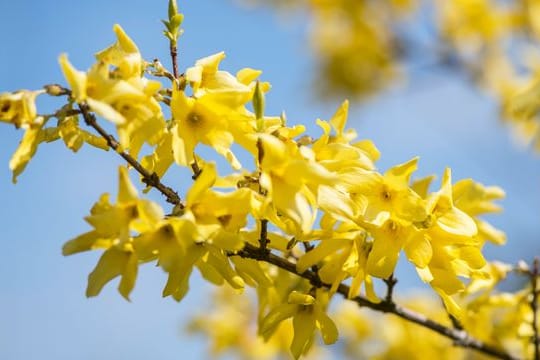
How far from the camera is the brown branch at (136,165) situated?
141cm

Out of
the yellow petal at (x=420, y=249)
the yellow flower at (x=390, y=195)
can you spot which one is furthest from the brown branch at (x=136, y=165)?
the yellow petal at (x=420, y=249)

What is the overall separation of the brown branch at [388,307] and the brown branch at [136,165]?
0.71ft

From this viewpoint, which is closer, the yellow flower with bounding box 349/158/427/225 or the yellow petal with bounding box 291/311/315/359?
the yellow flower with bounding box 349/158/427/225

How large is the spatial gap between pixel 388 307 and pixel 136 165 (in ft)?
3.04

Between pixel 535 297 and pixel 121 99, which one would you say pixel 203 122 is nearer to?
pixel 121 99

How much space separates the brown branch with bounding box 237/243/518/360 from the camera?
1.59m

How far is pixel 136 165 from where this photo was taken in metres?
1.46

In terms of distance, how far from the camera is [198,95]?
1.50 metres

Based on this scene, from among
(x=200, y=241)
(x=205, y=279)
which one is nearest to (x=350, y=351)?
(x=205, y=279)

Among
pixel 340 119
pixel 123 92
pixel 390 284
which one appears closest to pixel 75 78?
pixel 123 92

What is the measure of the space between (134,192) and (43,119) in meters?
0.32

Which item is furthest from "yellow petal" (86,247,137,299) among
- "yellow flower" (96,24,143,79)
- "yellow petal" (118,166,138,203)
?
"yellow flower" (96,24,143,79)

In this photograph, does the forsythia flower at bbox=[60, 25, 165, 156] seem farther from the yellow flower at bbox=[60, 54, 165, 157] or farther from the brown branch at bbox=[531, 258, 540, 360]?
the brown branch at bbox=[531, 258, 540, 360]

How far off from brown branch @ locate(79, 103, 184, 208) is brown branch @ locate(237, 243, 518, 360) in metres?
0.22
